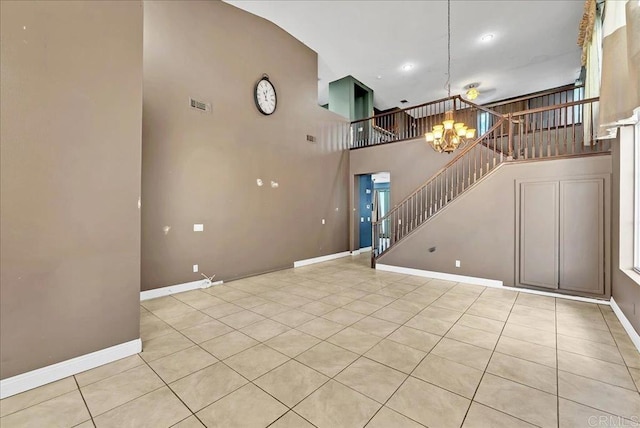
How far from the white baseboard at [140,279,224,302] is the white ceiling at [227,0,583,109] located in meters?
5.39

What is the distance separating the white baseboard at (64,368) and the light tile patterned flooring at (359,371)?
2.4 inches

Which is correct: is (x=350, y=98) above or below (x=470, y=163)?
above

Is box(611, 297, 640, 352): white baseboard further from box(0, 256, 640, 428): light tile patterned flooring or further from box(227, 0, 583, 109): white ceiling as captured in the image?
box(227, 0, 583, 109): white ceiling

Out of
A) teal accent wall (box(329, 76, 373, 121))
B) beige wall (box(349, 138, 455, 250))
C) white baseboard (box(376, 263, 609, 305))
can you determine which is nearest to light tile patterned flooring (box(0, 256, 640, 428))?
white baseboard (box(376, 263, 609, 305))

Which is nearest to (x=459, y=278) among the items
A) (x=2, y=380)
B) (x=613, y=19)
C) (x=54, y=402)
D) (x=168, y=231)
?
(x=613, y=19)

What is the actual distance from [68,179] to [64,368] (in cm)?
160

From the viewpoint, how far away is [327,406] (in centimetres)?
193

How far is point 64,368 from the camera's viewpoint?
2264 mm

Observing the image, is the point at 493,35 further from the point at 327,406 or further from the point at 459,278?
the point at 327,406

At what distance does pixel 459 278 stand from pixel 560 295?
1.49m

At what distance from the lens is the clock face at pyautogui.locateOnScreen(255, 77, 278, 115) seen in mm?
5744

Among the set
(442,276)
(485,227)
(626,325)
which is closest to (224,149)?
(442,276)
